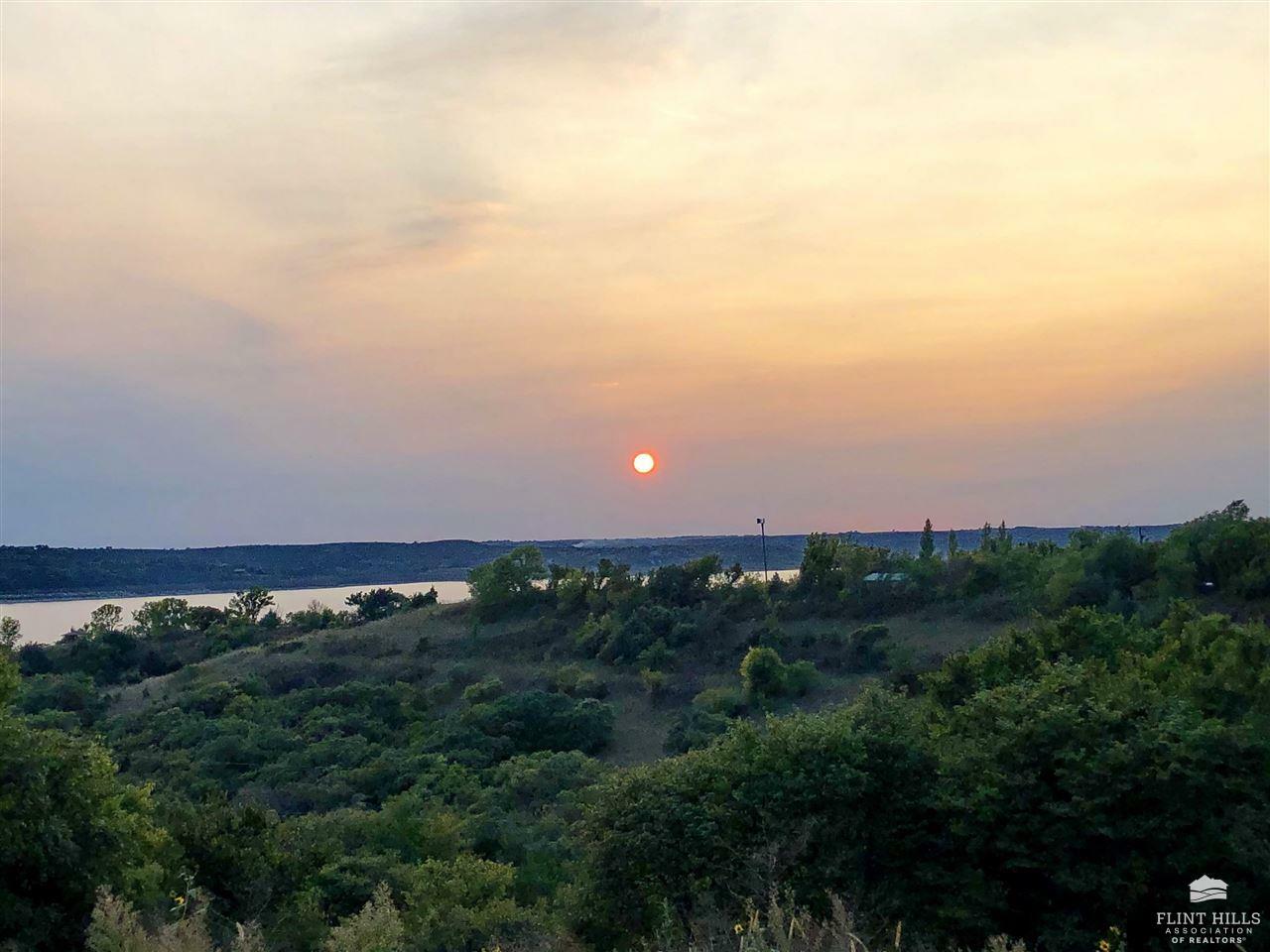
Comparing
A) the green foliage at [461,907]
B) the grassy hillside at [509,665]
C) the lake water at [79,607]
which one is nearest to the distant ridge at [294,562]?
the lake water at [79,607]

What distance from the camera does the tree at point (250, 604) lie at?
7175cm

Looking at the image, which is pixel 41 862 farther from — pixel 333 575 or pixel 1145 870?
pixel 333 575

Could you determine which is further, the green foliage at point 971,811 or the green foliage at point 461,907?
the green foliage at point 461,907

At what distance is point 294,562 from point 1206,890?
13188cm

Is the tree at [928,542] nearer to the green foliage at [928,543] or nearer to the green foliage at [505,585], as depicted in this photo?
the green foliage at [928,543]

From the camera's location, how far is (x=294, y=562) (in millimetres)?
136250

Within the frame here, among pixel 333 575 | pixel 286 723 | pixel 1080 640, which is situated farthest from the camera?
pixel 333 575

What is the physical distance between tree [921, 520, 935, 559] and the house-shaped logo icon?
41556mm

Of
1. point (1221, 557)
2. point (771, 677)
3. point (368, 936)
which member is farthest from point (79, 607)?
point (368, 936)

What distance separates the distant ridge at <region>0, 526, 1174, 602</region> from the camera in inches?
3868

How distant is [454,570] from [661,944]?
12964 centimetres

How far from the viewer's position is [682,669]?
152 ft

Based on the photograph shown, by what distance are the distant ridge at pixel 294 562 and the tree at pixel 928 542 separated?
2865 cm

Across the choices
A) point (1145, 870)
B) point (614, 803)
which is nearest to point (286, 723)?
point (614, 803)
